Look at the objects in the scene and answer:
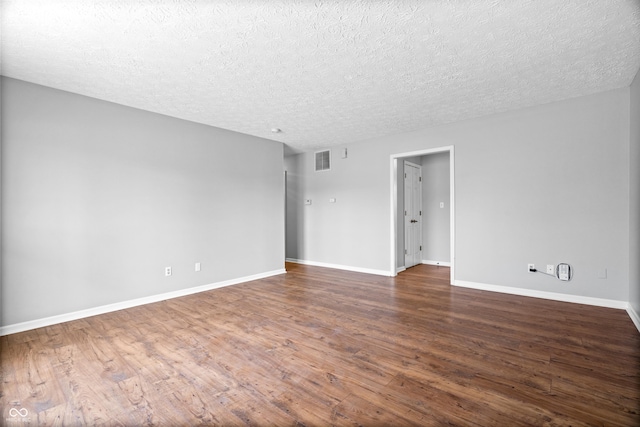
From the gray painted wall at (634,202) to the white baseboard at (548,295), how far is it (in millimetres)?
208

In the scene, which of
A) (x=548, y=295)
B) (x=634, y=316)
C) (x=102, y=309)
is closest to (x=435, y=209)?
(x=548, y=295)

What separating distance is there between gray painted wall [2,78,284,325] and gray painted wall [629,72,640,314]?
199 inches

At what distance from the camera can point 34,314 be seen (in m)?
3.06

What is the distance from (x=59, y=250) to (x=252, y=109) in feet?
9.17

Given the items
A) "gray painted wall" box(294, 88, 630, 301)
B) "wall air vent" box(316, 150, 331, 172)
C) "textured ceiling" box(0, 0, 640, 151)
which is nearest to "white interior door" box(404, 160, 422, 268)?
"gray painted wall" box(294, 88, 630, 301)

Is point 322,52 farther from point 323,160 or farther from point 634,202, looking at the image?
point 323,160

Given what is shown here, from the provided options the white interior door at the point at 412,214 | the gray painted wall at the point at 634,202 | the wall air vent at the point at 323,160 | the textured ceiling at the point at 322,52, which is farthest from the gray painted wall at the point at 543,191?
the wall air vent at the point at 323,160

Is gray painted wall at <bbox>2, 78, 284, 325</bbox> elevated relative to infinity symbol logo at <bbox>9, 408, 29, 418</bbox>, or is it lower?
elevated

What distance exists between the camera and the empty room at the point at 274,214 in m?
1.96

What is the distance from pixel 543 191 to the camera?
3869mm

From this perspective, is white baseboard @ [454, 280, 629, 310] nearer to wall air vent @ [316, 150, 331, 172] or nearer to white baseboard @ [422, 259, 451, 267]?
white baseboard @ [422, 259, 451, 267]

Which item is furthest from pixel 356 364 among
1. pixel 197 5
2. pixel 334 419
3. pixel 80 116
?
pixel 80 116

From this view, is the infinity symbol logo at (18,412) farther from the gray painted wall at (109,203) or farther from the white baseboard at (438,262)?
the white baseboard at (438,262)

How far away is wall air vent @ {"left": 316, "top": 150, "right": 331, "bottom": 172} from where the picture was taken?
6309 millimetres
